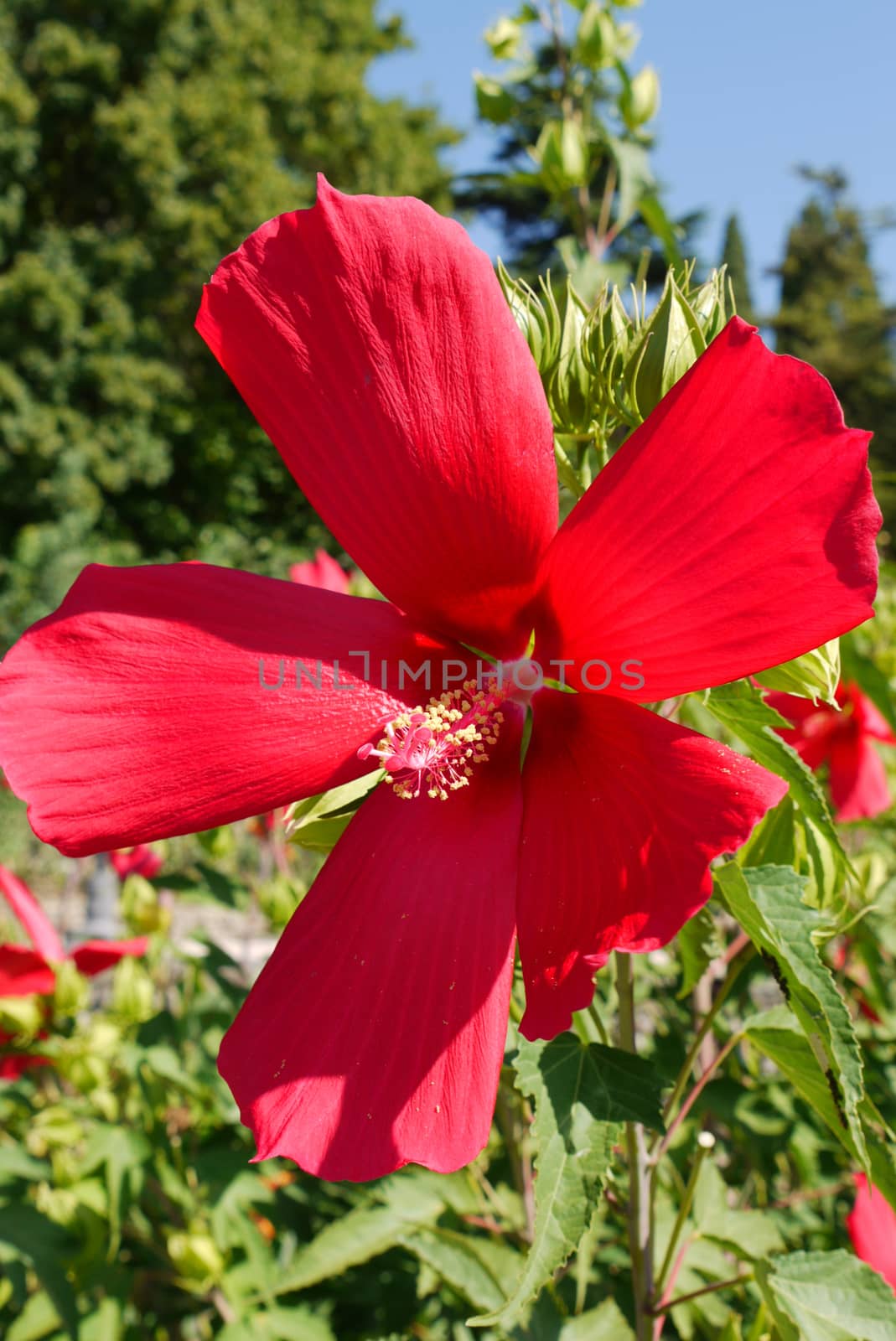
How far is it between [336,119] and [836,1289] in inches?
554

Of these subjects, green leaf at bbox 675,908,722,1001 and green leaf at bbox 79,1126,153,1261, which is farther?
green leaf at bbox 79,1126,153,1261

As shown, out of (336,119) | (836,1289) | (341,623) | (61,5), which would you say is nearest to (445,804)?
(341,623)

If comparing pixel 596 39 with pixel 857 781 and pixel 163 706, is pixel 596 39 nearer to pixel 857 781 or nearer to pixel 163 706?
pixel 857 781

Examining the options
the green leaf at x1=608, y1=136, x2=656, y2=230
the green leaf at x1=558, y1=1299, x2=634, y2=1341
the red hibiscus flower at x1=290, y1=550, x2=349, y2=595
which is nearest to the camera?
the green leaf at x1=558, y1=1299, x2=634, y2=1341

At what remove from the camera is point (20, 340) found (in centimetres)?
1066

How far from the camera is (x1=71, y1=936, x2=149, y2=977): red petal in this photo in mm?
1590

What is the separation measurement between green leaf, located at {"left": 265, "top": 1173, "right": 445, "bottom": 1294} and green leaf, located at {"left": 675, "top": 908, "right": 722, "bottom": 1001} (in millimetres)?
468

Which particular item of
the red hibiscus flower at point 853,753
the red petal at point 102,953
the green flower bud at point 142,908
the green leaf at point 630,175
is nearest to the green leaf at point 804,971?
the red hibiscus flower at point 853,753

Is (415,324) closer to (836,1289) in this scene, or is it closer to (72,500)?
(836,1289)

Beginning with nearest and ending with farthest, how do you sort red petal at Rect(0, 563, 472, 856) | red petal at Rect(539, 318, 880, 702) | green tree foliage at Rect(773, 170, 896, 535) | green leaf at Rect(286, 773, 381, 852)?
red petal at Rect(539, 318, 880, 702) < red petal at Rect(0, 563, 472, 856) < green leaf at Rect(286, 773, 381, 852) < green tree foliage at Rect(773, 170, 896, 535)

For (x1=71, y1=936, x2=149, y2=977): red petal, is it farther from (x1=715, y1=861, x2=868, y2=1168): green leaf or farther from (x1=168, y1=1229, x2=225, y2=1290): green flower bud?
(x1=715, y1=861, x2=868, y2=1168): green leaf

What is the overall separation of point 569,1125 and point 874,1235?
541mm

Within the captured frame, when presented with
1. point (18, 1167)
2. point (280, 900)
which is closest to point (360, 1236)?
point (280, 900)

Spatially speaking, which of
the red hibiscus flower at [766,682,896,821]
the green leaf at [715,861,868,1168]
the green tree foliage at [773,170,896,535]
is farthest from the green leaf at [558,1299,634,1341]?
the green tree foliage at [773,170,896,535]
